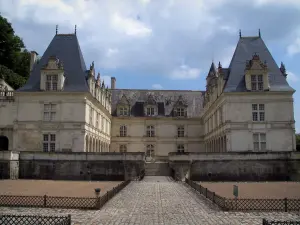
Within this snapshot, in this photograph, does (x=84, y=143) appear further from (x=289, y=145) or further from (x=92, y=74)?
(x=289, y=145)

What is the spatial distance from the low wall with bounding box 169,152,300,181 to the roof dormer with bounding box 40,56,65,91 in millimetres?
15441

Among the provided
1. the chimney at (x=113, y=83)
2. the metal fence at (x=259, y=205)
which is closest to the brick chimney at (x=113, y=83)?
the chimney at (x=113, y=83)

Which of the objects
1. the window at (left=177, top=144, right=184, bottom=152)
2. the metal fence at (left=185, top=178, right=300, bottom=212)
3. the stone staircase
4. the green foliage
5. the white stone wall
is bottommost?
the metal fence at (left=185, top=178, right=300, bottom=212)

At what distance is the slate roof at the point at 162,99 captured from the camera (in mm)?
56594

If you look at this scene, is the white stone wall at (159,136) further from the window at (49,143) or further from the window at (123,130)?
the window at (49,143)

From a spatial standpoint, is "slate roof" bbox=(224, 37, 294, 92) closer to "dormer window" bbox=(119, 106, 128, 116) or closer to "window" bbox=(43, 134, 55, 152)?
"window" bbox=(43, 134, 55, 152)

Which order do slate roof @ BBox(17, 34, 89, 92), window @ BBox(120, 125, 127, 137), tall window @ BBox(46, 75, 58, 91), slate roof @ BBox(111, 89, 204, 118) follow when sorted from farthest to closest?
slate roof @ BBox(111, 89, 204, 118)
window @ BBox(120, 125, 127, 137)
slate roof @ BBox(17, 34, 89, 92)
tall window @ BBox(46, 75, 58, 91)

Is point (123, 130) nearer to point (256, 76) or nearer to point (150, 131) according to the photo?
point (150, 131)

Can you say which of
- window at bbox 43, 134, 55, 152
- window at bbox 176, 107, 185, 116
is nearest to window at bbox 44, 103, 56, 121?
window at bbox 43, 134, 55, 152

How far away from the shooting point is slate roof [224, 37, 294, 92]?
3772 cm

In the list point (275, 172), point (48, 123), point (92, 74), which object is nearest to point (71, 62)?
point (92, 74)

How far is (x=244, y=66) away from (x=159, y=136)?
19.4m

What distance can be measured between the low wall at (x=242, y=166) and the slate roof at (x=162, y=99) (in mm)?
23437

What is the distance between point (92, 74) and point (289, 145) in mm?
22462
